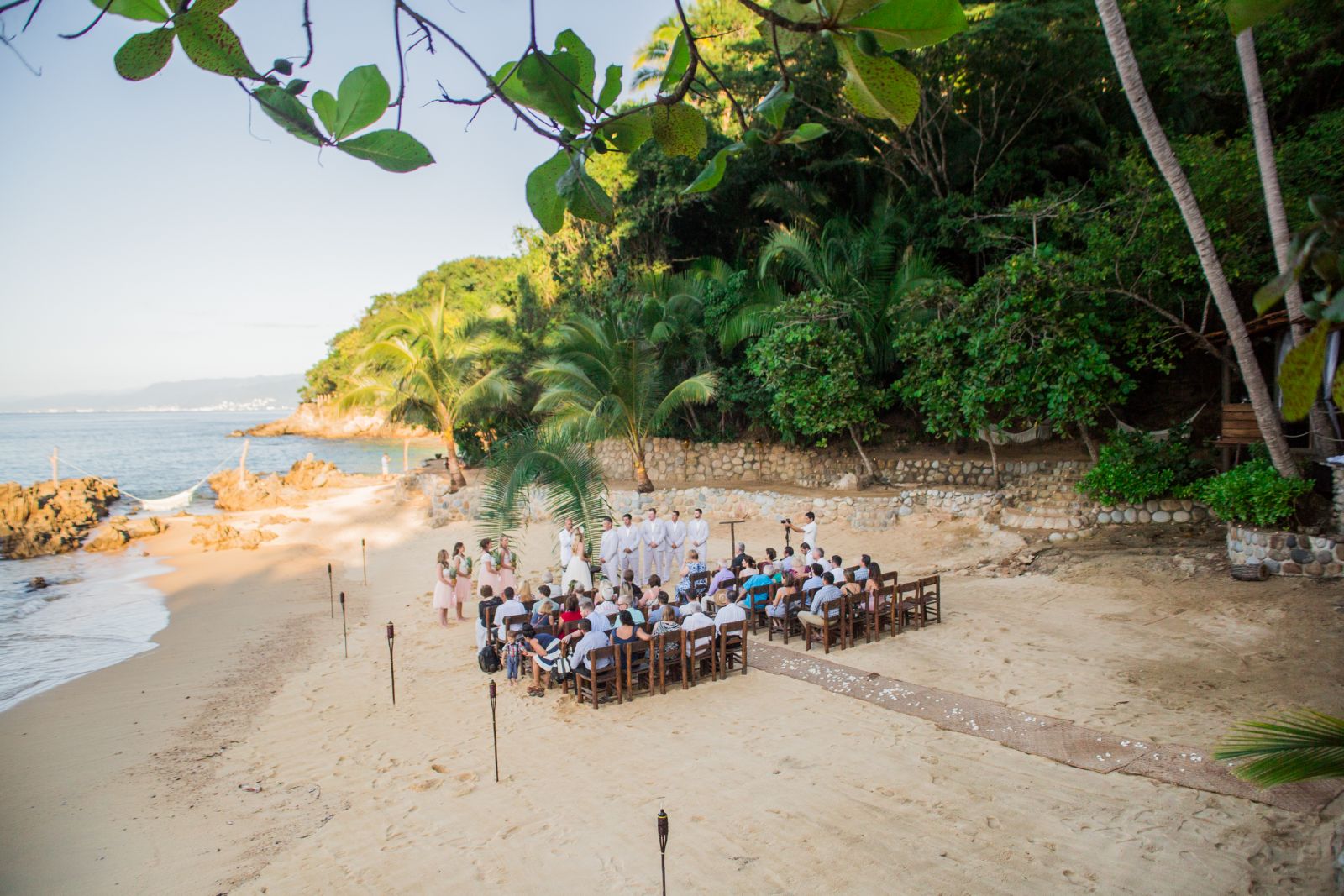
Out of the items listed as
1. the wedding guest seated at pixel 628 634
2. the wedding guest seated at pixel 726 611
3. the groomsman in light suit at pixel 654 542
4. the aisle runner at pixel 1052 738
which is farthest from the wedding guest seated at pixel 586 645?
the groomsman in light suit at pixel 654 542

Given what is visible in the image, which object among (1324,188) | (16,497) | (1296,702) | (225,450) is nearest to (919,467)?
(1324,188)

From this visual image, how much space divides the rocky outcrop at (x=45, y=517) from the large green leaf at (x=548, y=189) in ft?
93.0

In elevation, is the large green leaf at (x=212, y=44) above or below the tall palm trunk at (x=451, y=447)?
above

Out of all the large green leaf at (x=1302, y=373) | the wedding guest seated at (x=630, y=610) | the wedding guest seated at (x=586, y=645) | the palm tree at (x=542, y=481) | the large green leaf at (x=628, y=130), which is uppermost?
the large green leaf at (x=628, y=130)

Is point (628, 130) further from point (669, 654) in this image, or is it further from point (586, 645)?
point (669, 654)

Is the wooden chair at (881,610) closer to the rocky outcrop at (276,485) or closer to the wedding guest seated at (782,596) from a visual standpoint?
the wedding guest seated at (782,596)

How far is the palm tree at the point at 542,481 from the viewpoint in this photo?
36.6 ft

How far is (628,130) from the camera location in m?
1.36

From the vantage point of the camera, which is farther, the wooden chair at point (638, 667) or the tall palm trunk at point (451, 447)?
the tall palm trunk at point (451, 447)

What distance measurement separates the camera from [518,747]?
7.35 m

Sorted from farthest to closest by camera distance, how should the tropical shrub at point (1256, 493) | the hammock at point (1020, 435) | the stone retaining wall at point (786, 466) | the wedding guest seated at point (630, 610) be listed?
the stone retaining wall at point (786, 466), the hammock at point (1020, 435), the tropical shrub at point (1256, 493), the wedding guest seated at point (630, 610)

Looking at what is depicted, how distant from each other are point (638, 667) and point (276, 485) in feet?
96.0

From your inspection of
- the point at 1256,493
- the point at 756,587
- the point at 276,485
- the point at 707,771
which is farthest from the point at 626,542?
the point at 276,485

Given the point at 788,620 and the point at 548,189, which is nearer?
the point at 548,189
